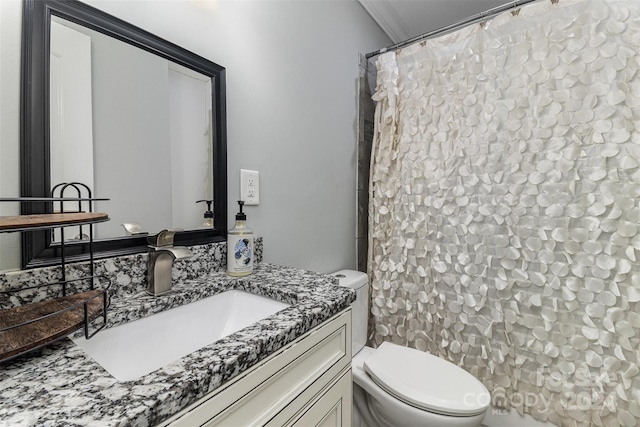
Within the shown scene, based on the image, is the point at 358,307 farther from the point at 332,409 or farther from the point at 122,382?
the point at 122,382

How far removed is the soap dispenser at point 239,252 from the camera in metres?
0.92

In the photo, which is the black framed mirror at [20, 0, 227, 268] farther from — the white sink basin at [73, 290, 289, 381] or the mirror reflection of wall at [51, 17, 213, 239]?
the white sink basin at [73, 290, 289, 381]

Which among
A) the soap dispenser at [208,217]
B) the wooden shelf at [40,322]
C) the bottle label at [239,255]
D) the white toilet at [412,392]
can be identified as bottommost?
the white toilet at [412,392]

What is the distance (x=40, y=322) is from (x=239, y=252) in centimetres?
48

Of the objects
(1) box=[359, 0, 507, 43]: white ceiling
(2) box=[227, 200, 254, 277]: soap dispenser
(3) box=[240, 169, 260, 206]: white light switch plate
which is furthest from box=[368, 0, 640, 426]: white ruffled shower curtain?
(2) box=[227, 200, 254, 277]: soap dispenser

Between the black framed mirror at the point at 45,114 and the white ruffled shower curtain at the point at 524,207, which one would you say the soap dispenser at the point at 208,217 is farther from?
the white ruffled shower curtain at the point at 524,207

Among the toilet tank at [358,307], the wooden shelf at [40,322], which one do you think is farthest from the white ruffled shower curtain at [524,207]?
the wooden shelf at [40,322]

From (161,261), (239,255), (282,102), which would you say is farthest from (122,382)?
(282,102)

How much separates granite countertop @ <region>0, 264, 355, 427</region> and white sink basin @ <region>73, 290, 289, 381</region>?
4cm

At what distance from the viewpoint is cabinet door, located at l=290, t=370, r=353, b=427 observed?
2.01 feet

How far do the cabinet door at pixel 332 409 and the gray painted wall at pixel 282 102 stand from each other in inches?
22.9

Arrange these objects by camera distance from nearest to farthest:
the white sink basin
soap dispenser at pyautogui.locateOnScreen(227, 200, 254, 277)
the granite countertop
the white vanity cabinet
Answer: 1. the granite countertop
2. the white vanity cabinet
3. the white sink basin
4. soap dispenser at pyautogui.locateOnScreen(227, 200, 254, 277)

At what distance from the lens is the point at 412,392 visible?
1.06 metres

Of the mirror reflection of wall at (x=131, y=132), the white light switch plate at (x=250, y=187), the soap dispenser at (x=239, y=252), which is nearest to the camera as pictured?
the mirror reflection of wall at (x=131, y=132)
